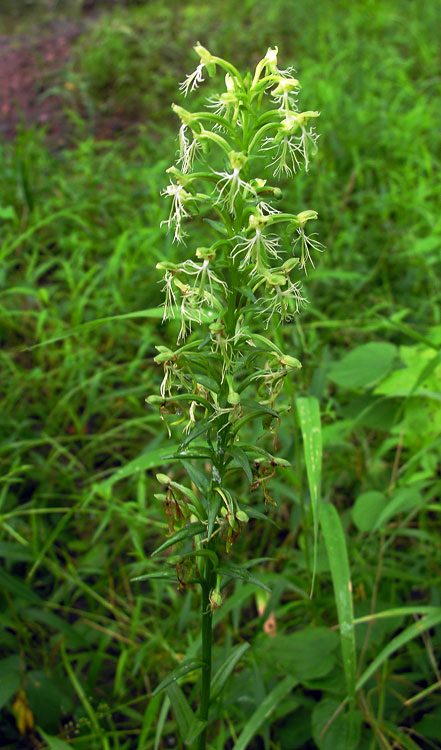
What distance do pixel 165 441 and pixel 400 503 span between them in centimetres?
107

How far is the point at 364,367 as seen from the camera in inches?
A: 99.8

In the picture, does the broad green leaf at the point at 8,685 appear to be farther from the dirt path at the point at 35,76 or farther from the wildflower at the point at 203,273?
the dirt path at the point at 35,76

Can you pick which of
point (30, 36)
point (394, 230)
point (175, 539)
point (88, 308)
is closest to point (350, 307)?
point (394, 230)

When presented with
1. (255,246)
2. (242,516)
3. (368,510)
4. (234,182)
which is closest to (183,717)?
(242,516)

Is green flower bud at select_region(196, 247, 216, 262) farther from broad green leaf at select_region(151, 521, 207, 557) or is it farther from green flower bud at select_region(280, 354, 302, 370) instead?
broad green leaf at select_region(151, 521, 207, 557)

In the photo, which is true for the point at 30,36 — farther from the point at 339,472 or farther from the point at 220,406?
the point at 220,406

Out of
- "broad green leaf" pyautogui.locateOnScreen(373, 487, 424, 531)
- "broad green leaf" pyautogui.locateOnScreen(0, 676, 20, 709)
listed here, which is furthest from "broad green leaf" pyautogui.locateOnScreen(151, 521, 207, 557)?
"broad green leaf" pyautogui.locateOnScreen(0, 676, 20, 709)

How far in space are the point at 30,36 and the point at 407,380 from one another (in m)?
6.21

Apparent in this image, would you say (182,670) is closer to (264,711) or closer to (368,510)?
(264,711)

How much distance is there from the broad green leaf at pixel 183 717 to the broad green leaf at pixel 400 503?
2.59 ft

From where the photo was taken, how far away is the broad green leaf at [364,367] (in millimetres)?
2473

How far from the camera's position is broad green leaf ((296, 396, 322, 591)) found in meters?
1.69

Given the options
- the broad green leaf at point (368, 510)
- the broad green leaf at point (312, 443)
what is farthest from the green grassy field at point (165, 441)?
the broad green leaf at point (312, 443)

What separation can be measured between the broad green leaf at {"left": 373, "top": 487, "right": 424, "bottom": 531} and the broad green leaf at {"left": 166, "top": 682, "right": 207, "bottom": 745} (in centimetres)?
79
